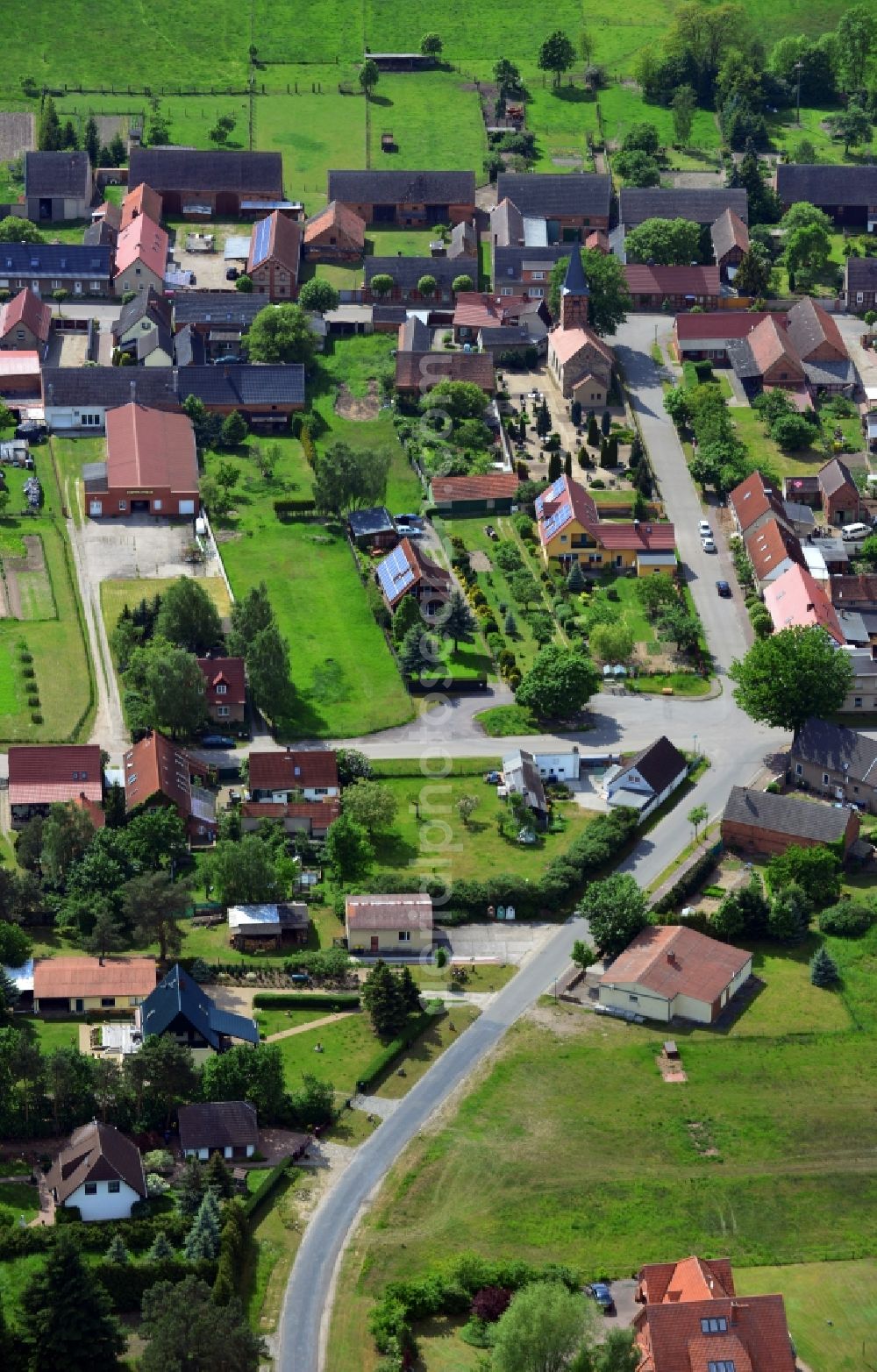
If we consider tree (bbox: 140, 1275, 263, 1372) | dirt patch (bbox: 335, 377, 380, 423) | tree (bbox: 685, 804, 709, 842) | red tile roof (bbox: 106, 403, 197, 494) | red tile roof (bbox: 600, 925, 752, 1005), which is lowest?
tree (bbox: 685, 804, 709, 842)

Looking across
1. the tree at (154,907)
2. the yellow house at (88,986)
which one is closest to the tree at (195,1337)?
the yellow house at (88,986)

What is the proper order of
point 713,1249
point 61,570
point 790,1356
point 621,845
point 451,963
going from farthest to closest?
point 61,570, point 621,845, point 451,963, point 713,1249, point 790,1356

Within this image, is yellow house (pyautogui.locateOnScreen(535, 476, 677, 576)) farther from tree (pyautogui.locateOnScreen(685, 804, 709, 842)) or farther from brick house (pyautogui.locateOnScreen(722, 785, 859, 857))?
brick house (pyautogui.locateOnScreen(722, 785, 859, 857))

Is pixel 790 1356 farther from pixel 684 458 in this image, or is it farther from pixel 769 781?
pixel 684 458

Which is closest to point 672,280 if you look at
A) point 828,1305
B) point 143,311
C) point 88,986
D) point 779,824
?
point 143,311

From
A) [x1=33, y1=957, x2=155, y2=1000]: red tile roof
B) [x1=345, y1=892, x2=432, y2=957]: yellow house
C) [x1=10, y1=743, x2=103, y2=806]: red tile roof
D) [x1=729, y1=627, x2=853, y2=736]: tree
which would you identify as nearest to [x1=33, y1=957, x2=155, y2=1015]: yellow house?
[x1=33, y1=957, x2=155, y2=1000]: red tile roof

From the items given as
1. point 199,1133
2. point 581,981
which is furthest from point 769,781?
point 199,1133
